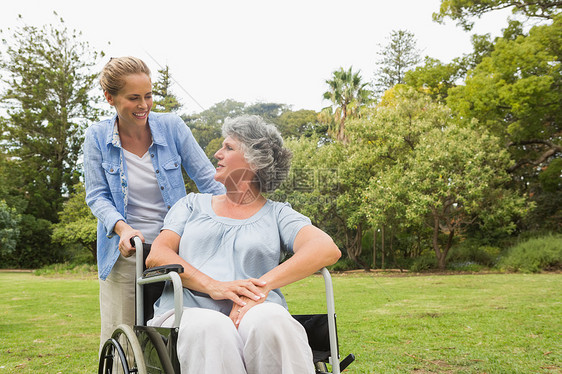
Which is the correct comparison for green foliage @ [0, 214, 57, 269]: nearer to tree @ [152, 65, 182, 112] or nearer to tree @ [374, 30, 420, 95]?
tree @ [152, 65, 182, 112]

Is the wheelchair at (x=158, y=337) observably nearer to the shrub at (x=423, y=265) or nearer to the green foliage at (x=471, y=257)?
the shrub at (x=423, y=265)

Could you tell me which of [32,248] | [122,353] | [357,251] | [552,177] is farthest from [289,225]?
[32,248]

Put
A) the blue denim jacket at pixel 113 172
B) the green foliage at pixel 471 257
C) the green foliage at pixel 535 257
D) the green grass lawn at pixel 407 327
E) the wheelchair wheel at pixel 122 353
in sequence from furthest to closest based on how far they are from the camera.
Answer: the green foliage at pixel 471 257 < the green foliage at pixel 535 257 < the green grass lawn at pixel 407 327 < the blue denim jacket at pixel 113 172 < the wheelchair wheel at pixel 122 353

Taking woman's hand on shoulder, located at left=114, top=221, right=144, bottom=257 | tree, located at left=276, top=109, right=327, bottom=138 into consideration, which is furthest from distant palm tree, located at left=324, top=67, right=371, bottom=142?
woman's hand on shoulder, located at left=114, top=221, right=144, bottom=257

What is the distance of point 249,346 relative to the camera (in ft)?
4.91

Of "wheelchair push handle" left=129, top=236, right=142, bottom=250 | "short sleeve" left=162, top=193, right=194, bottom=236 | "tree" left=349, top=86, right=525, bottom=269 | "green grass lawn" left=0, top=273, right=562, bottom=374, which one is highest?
"tree" left=349, top=86, right=525, bottom=269

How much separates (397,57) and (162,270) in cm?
2525

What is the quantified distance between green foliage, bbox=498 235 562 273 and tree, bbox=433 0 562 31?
6.28 m

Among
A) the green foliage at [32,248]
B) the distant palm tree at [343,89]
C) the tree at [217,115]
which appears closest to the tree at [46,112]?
the green foliage at [32,248]

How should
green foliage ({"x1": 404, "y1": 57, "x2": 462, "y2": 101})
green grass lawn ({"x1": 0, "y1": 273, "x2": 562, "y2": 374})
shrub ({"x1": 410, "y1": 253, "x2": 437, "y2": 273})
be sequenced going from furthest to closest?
green foliage ({"x1": 404, "y1": 57, "x2": 462, "y2": 101})
shrub ({"x1": 410, "y1": 253, "x2": 437, "y2": 273})
green grass lawn ({"x1": 0, "y1": 273, "x2": 562, "y2": 374})

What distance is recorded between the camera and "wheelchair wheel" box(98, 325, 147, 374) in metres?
1.56

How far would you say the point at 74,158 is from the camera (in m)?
22.2

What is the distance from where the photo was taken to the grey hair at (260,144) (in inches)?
74.6

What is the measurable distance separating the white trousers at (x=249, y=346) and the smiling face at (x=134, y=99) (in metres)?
0.91
